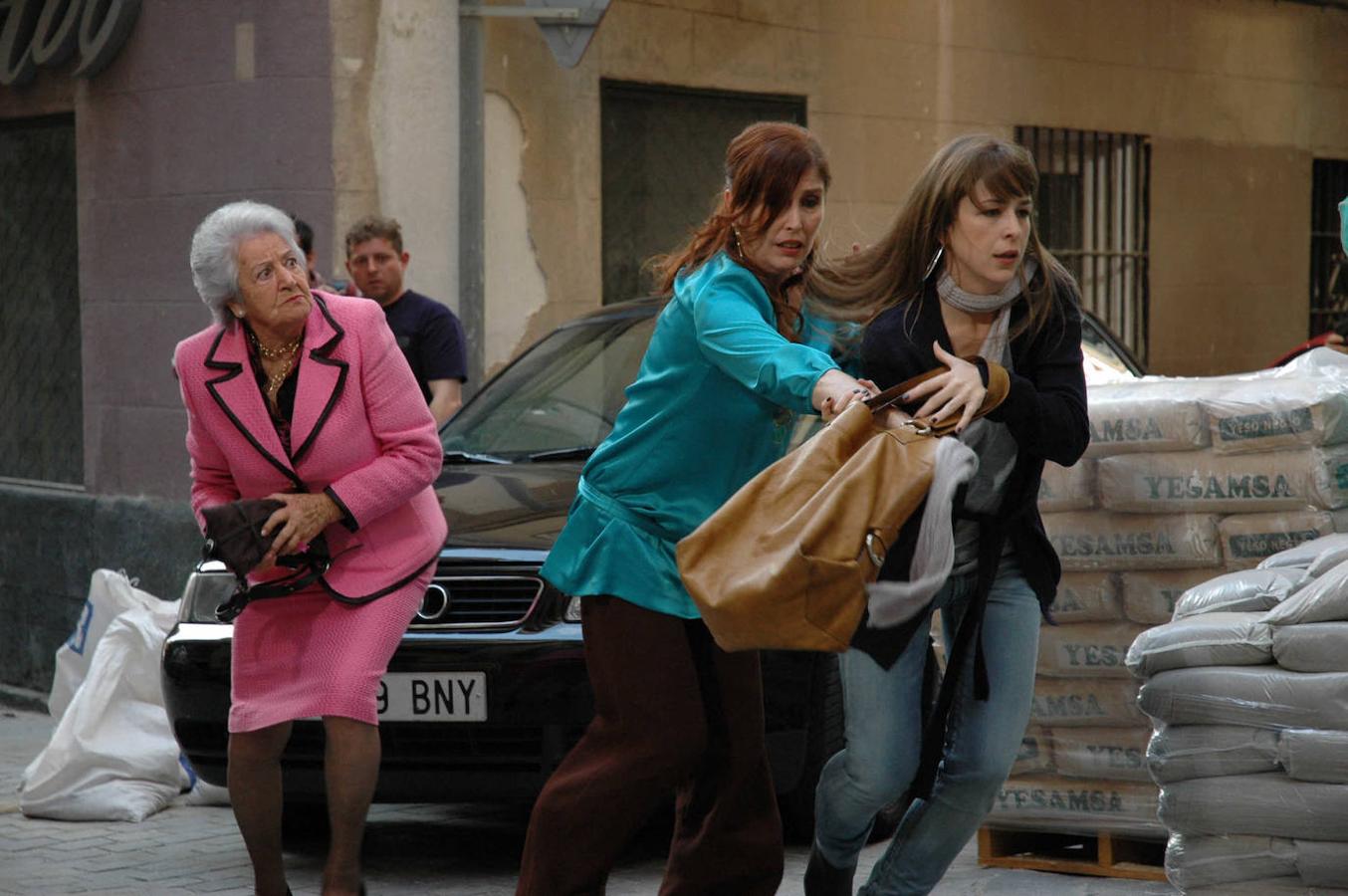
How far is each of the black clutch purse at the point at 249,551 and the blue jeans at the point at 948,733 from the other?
1.36 m

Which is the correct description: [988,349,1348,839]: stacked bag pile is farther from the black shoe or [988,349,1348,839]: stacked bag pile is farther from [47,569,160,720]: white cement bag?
[47,569,160,720]: white cement bag

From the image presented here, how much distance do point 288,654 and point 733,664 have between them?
124cm

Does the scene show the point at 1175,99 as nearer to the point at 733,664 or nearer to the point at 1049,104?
the point at 1049,104

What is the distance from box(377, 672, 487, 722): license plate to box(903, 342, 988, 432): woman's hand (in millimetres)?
2129

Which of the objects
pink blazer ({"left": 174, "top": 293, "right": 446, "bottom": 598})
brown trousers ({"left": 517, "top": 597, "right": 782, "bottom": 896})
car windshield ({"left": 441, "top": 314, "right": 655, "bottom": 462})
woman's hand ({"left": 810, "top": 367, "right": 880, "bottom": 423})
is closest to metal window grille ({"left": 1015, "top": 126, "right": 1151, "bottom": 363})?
car windshield ({"left": 441, "top": 314, "right": 655, "bottom": 462})

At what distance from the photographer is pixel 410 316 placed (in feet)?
26.1

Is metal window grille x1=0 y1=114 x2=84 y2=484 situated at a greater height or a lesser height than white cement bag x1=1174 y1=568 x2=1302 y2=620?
greater

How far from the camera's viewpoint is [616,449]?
4328 millimetres

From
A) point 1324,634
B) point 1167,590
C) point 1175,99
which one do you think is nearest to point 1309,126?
point 1175,99

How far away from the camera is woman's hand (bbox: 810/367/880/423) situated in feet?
12.7

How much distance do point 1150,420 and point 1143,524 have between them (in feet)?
0.82

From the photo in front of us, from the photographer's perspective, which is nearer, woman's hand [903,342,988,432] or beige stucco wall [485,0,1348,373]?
woman's hand [903,342,988,432]

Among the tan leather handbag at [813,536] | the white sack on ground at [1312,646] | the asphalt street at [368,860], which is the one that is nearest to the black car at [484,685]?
the asphalt street at [368,860]

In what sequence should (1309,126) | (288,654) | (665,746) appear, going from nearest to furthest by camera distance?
(665,746) < (288,654) < (1309,126)
